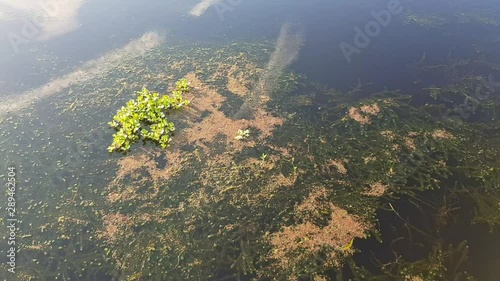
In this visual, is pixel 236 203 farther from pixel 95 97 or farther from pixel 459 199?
pixel 95 97

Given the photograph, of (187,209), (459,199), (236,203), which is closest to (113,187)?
(187,209)

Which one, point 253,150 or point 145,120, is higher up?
point 145,120

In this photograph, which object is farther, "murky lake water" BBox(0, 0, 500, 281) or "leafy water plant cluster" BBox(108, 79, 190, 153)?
"leafy water plant cluster" BBox(108, 79, 190, 153)

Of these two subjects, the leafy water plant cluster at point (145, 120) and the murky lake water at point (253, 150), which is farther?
the leafy water plant cluster at point (145, 120)

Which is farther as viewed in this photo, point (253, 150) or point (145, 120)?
point (145, 120)
